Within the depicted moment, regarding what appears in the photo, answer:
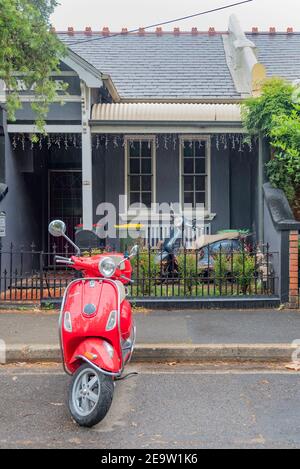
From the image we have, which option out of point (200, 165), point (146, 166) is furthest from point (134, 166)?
point (200, 165)

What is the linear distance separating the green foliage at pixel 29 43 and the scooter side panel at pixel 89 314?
3842mm

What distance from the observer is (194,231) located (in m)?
12.3

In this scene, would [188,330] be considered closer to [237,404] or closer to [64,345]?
[237,404]

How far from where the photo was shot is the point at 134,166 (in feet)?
42.8

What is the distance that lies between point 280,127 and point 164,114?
2674 millimetres

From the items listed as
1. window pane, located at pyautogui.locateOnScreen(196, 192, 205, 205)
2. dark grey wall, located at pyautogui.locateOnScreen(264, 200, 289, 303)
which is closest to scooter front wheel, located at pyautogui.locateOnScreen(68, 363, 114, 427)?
dark grey wall, located at pyautogui.locateOnScreen(264, 200, 289, 303)

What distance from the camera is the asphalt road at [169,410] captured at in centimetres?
410

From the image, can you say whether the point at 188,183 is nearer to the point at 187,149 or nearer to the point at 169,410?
the point at 187,149

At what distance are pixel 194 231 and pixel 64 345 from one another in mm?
7876

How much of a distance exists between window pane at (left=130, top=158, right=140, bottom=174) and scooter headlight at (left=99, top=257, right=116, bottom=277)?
8.47 meters

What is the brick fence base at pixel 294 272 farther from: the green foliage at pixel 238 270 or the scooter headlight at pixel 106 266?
the scooter headlight at pixel 106 266

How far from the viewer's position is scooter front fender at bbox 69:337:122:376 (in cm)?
435

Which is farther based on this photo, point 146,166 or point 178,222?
point 146,166

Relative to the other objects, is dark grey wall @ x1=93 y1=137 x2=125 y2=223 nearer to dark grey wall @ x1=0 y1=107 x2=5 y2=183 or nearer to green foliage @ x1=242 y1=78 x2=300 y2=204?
dark grey wall @ x1=0 y1=107 x2=5 y2=183
